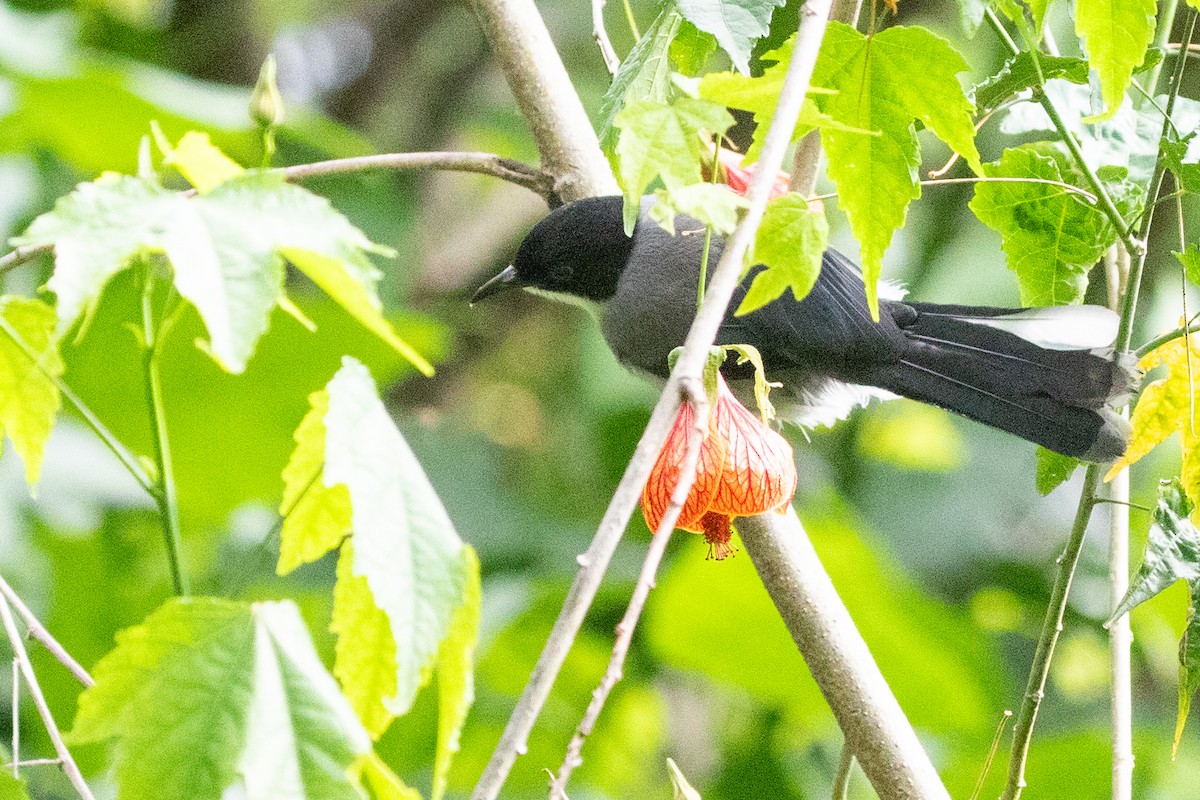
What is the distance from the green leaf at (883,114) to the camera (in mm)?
1206

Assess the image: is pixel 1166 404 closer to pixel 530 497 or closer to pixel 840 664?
pixel 840 664

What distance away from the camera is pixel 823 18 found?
3.37ft

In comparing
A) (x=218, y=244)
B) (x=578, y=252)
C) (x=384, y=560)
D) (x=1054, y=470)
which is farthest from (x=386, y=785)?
(x=578, y=252)

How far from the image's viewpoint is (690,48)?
1.54 meters

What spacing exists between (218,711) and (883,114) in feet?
2.88

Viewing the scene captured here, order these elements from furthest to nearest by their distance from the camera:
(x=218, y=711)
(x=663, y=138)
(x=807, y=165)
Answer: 1. (x=807, y=165)
2. (x=663, y=138)
3. (x=218, y=711)

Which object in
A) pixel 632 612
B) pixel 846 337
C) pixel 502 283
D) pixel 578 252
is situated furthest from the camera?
pixel 502 283

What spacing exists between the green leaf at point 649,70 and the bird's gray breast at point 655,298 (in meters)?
0.83

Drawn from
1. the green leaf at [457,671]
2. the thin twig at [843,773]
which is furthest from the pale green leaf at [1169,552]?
the green leaf at [457,671]

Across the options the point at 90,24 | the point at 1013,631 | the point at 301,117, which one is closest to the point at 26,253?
the point at 301,117

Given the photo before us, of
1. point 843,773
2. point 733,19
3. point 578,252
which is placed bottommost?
point 843,773

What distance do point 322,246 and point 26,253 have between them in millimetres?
444

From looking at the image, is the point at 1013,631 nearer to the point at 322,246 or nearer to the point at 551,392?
the point at 551,392

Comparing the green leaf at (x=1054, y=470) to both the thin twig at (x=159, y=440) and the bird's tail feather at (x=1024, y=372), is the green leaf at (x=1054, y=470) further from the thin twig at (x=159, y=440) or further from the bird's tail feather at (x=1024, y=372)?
the thin twig at (x=159, y=440)
